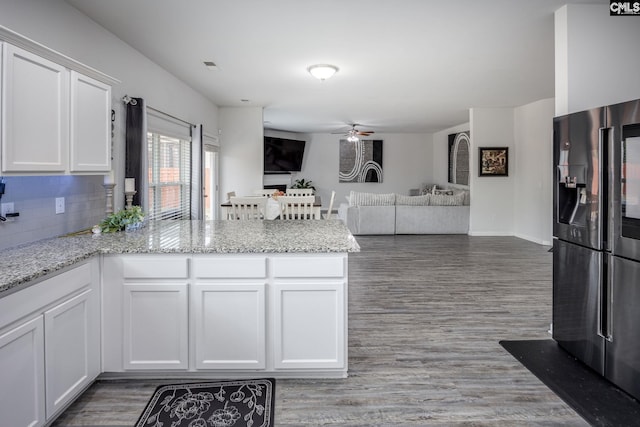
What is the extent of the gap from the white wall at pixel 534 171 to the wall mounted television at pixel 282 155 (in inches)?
241

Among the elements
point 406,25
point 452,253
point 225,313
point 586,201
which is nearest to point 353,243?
point 225,313

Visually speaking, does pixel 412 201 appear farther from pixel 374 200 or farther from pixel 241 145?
pixel 241 145

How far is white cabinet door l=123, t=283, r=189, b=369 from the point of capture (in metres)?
2.50

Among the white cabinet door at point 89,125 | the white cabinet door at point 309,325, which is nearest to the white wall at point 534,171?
the white cabinet door at point 309,325

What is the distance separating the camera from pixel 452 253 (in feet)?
22.3

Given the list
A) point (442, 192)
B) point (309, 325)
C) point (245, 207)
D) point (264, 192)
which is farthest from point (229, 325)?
point (442, 192)

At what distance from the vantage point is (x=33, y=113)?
221 centimetres

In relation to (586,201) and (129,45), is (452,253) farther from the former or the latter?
(129,45)

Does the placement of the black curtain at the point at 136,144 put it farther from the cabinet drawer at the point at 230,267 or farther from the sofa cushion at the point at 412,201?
the sofa cushion at the point at 412,201

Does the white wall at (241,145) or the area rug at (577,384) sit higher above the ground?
the white wall at (241,145)

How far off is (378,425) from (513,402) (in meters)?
0.78

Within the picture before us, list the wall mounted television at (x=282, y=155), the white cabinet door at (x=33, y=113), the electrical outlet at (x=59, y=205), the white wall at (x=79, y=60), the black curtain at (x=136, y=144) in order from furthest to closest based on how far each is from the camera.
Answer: the wall mounted television at (x=282, y=155)
the black curtain at (x=136, y=144)
the electrical outlet at (x=59, y=205)
the white wall at (x=79, y=60)
the white cabinet door at (x=33, y=113)

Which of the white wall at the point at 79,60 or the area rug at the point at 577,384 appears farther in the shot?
the white wall at the point at 79,60

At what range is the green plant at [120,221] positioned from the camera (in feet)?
10.2
